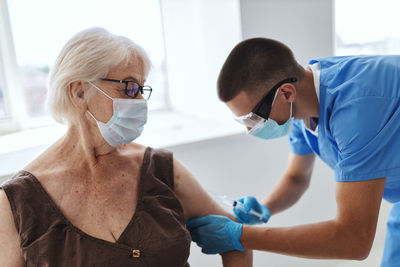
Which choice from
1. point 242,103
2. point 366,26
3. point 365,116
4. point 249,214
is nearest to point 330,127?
point 365,116

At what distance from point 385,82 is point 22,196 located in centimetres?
126

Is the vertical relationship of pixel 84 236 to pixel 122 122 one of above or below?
below

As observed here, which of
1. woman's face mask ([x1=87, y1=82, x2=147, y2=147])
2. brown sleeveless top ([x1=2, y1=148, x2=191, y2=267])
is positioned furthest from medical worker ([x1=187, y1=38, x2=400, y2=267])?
woman's face mask ([x1=87, y1=82, x2=147, y2=147])

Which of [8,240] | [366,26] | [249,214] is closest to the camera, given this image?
[8,240]

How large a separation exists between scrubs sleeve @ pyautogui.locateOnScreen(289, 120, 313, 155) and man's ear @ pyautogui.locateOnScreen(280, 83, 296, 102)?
337 mm

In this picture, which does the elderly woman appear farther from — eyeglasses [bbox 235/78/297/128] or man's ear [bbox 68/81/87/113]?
eyeglasses [bbox 235/78/297/128]

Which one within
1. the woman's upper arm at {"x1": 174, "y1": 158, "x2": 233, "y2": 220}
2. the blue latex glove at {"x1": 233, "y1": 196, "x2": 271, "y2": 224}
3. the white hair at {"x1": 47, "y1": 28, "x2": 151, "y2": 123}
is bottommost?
the blue latex glove at {"x1": 233, "y1": 196, "x2": 271, "y2": 224}

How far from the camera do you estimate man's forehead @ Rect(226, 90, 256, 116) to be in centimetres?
143

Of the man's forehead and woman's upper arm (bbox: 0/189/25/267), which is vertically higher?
the man's forehead

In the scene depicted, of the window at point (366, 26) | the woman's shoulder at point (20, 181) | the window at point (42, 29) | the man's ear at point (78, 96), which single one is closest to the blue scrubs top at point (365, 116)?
the man's ear at point (78, 96)

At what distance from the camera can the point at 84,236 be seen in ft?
3.96

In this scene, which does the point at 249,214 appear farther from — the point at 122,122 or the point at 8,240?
the point at 8,240

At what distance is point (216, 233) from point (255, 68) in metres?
0.64

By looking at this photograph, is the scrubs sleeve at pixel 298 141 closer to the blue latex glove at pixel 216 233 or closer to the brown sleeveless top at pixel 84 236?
the blue latex glove at pixel 216 233
